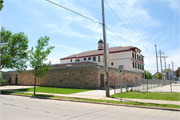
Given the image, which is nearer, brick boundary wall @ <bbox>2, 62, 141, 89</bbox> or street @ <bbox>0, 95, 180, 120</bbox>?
street @ <bbox>0, 95, 180, 120</bbox>

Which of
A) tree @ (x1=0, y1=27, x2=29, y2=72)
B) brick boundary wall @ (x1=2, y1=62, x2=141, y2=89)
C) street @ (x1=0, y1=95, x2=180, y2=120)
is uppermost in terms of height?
tree @ (x1=0, y1=27, x2=29, y2=72)

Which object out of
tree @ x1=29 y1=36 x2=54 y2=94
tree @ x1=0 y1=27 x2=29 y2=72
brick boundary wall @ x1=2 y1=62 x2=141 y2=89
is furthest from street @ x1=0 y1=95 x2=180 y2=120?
tree @ x1=0 y1=27 x2=29 y2=72

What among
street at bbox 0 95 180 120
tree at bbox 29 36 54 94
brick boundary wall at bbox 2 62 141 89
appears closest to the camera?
street at bbox 0 95 180 120

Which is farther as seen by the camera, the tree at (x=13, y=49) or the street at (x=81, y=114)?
the tree at (x=13, y=49)

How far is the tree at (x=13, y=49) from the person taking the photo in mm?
25969

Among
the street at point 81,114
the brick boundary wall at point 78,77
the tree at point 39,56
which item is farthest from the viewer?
the brick boundary wall at point 78,77

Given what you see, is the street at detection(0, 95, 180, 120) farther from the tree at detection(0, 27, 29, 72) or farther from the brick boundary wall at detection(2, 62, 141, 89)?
the tree at detection(0, 27, 29, 72)

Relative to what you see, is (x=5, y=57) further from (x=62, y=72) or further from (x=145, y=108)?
(x=145, y=108)

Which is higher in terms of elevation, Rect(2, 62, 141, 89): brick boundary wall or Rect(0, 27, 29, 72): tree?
Rect(0, 27, 29, 72): tree

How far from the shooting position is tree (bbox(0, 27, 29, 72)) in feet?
85.2

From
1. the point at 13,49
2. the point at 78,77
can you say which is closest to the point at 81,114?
the point at 78,77

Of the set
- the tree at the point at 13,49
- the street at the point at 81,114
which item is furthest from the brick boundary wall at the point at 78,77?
the street at the point at 81,114

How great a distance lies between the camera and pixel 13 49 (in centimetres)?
2683

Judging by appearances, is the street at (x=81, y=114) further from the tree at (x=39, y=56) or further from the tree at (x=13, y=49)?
the tree at (x=13, y=49)
